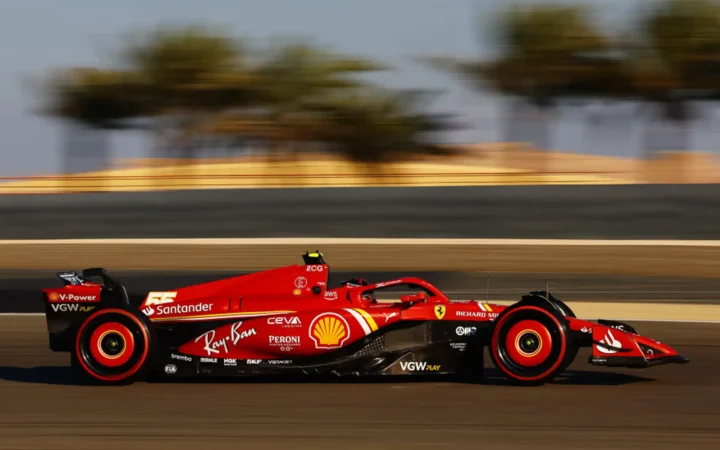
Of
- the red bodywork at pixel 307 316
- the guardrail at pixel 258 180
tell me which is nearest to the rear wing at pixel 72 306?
the red bodywork at pixel 307 316

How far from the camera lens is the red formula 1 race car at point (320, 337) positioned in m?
8.47

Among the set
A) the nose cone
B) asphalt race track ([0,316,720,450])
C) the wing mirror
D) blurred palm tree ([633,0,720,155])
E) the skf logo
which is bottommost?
asphalt race track ([0,316,720,450])

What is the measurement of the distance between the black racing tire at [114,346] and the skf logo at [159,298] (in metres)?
0.27

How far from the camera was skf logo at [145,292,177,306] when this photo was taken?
902 centimetres

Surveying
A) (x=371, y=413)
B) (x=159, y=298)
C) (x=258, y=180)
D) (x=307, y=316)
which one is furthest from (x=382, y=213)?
(x=371, y=413)

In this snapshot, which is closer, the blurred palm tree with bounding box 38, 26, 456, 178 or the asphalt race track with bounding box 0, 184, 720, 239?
the asphalt race track with bounding box 0, 184, 720, 239

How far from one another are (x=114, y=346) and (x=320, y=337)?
5.37 ft

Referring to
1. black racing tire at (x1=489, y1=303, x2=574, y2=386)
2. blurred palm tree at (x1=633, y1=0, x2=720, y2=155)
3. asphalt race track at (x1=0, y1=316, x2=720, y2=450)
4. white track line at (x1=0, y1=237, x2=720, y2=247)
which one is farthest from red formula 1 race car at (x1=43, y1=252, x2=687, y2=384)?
blurred palm tree at (x1=633, y1=0, x2=720, y2=155)

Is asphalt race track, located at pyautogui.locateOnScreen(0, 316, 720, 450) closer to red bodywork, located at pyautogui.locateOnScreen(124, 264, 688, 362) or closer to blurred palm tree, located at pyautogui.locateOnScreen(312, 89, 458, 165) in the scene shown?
red bodywork, located at pyautogui.locateOnScreen(124, 264, 688, 362)

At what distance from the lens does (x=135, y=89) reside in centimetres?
2820

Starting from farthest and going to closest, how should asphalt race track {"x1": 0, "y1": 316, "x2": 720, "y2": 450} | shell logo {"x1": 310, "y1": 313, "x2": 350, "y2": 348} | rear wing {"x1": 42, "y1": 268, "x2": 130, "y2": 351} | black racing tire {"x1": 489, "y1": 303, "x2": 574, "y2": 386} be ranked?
rear wing {"x1": 42, "y1": 268, "x2": 130, "y2": 351}, shell logo {"x1": 310, "y1": 313, "x2": 350, "y2": 348}, black racing tire {"x1": 489, "y1": 303, "x2": 574, "y2": 386}, asphalt race track {"x1": 0, "y1": 316, "x2": 720, "y2": 450}

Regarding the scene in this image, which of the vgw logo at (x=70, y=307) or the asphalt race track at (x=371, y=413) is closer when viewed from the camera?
the asphalt race track at (x=371, y=413)

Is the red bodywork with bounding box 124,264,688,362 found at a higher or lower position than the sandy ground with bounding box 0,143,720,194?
lower

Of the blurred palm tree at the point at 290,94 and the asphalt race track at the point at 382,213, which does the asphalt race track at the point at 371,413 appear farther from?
the blurred palm tree at the point at 290,94
